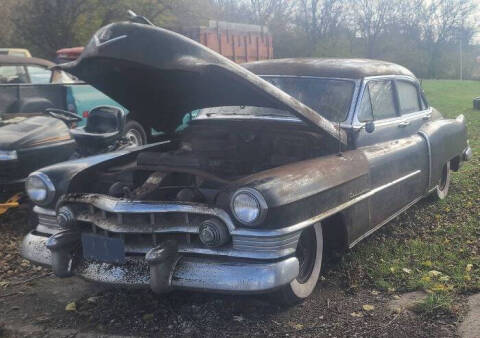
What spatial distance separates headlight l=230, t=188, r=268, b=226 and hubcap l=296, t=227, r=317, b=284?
0.66 m

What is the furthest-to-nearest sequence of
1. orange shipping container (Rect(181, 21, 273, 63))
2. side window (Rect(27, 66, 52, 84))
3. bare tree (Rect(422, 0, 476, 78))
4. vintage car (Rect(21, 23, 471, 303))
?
bare tree (Rect(422, 0, 476, 78)) → orange shipping container (Rect(181, 21, 273, 63)) → side window (Rect(27, 66, 52, 84)) → vintage car (Rect(21, 23, 471, 303))

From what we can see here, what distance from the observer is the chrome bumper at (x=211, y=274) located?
3.05 metres

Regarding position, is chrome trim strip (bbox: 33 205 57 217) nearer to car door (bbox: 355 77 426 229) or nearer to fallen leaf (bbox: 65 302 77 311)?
fallen leaf (bbox: 65 302 77 311)

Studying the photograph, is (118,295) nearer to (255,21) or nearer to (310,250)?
(310,250)

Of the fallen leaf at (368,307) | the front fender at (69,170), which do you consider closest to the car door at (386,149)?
the fallen leaf at (368,307)

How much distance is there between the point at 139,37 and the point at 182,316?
1839 millimetres

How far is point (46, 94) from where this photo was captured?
7266 millimetres

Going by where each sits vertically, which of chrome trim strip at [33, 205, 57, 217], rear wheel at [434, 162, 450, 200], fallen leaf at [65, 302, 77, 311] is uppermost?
chrome trim strip at [33, 205, 57, 217]

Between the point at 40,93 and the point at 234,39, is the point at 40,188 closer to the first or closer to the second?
the point at 40,93

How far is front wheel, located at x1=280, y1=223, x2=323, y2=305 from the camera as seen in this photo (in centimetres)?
360

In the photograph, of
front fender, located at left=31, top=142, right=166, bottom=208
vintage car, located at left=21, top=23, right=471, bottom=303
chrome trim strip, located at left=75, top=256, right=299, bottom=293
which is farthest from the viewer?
front fender, located at left=31, top=142, right=166, bottom=208

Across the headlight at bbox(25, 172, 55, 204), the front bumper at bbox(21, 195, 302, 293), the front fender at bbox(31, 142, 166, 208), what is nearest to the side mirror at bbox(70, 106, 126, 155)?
the front fender at bbox(31, 142, 166, 208)

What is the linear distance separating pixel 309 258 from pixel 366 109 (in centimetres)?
168

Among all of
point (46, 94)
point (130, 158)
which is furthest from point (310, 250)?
point (46, 94)
